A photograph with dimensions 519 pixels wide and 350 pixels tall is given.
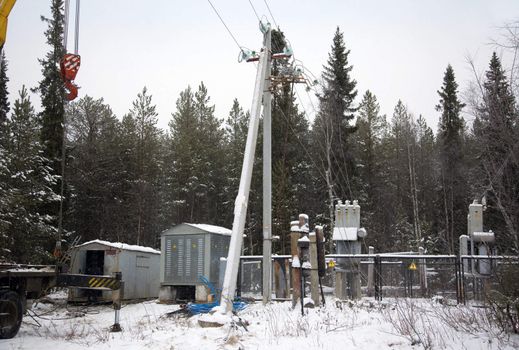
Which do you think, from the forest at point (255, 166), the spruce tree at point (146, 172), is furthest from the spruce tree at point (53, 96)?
the spruce tree at point (146, 172)

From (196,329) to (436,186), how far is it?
33487 mm

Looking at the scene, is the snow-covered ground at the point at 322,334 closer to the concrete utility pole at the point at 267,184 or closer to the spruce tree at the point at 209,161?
the concrete utility pole at the point at 267,184

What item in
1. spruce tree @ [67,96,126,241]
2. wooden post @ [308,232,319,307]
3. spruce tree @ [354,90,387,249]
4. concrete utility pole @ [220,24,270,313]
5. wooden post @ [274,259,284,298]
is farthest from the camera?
spruce tree @ [354,90,387,249]

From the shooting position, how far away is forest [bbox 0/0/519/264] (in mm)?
30328

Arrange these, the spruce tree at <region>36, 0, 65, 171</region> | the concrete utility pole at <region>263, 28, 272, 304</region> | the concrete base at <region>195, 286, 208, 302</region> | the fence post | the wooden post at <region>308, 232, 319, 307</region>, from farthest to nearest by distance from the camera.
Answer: the spruce tree at <region>36, 0, 65, 171</region> < the concrete base at <region>195, 286, 208, 302</region> < the concrete utility pole at <region>263, 28, 272, 304</region> < the fence post < the wooden post at <region>308, 232, 319, 307</region>

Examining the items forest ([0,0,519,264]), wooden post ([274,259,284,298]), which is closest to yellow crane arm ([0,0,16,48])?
wooden post ([274,259,284,298])

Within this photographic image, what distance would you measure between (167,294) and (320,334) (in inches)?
427

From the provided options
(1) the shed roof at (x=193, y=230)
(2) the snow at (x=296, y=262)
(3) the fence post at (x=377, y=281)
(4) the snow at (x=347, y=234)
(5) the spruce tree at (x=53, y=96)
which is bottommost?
(3) the fence post at (x=377, y=281)

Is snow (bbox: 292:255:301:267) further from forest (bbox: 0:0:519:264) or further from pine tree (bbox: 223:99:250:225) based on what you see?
pine tree (bbox: 223:99:250:225)

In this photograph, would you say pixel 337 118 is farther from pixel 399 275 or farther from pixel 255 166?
pixel 399 275

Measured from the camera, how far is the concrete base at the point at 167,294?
1788cm

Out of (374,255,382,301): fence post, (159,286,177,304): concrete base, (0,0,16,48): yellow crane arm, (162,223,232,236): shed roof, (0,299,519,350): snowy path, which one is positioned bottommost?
(159,286,177,304): concrete base

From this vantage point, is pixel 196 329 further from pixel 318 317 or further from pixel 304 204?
pixel 304 204

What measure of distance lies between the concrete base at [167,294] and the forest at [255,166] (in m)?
10.7
